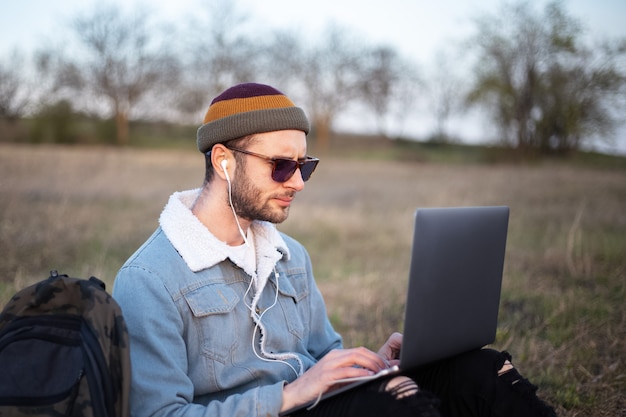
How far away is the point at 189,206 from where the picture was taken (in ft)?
7.68

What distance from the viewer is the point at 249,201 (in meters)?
2.23

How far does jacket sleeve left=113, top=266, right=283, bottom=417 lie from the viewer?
1.75 m

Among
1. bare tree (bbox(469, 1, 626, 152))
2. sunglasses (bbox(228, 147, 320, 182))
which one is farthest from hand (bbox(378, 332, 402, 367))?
bare tree (bbox(469, 1, 626, 152))

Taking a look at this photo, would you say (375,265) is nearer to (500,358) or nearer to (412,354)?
(500,358)

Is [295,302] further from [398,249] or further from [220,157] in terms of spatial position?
[398,249]

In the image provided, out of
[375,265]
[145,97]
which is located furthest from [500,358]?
[145,97]

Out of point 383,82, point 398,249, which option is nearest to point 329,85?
point 383,82

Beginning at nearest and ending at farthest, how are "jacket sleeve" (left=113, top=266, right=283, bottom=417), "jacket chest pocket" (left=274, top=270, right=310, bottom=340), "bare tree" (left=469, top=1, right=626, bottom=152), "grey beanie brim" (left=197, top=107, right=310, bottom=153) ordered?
1. "jacket sleeve" (left=113, top=266, right=283, bottom=417)
2. "grey beanie brim" (left=197, top=107, right=310, bottom=153)
3. "jacket chest pocket" (left=274, top=270, right=310, bottom=340)
4. "bare tree" (left=469, top=1, right=626, bottom=152)

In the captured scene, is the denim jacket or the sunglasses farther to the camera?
the sunglasses

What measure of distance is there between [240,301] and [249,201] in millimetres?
403

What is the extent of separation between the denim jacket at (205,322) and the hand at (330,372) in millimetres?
55

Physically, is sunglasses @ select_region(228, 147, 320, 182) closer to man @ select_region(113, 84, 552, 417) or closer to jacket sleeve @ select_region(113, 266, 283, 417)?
man @ select_region(113, 84, 552, 417)

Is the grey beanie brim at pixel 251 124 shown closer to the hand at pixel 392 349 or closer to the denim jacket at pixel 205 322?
the denim jacket at pixel 205 322

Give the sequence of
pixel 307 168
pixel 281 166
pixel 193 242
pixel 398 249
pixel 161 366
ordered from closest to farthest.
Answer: pixel 161 366 < pixel 193 242 < pixel 281 166 < pixel 307 168 < pixel 398 249
